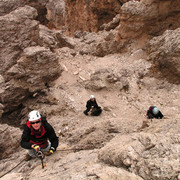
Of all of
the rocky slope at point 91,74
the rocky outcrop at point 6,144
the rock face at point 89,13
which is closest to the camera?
the rocky outcrop at point 6,144

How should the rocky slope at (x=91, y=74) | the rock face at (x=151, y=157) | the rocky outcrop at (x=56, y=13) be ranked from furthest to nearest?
the rocky outcrop at (x=56, y=13) → the rocky slope at (x=91, y=74) → the rock face at (x=151, y=157)

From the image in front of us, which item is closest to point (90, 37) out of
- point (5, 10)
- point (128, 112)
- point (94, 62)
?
point (94, 62)

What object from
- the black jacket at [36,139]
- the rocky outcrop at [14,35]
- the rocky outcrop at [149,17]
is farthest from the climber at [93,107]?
the rocky outcrop at [149,17]

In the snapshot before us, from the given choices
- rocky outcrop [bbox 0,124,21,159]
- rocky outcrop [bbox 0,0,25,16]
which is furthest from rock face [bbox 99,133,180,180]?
rocky outcrop [bbox 0,0,25,16]

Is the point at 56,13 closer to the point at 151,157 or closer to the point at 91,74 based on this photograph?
the point at 91,74

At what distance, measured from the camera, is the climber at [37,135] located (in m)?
4.50

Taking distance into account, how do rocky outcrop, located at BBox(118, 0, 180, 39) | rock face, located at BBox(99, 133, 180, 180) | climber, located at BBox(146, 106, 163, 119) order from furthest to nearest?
rocky outcrop, located at BBox(118, 0, 180, 39)
climber, located at BBox(146, 106, 163, 119)
rock face, located at BBox(99, 133, 180, 180)

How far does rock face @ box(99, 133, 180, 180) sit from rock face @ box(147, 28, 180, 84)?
33.1ft

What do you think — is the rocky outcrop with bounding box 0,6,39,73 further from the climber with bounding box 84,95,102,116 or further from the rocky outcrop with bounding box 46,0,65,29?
the rocky outcrop with bounding box 46,0,65,29

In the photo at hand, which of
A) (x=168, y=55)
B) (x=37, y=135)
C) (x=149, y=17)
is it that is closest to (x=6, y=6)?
(x=149, y=17)

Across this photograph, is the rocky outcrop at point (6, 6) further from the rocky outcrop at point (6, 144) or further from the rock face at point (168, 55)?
the rock face at point (168, 55)

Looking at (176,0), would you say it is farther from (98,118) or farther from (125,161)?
(125,161)

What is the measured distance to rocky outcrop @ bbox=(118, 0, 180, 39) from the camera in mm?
14477

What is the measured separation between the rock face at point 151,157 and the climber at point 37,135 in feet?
6.47
